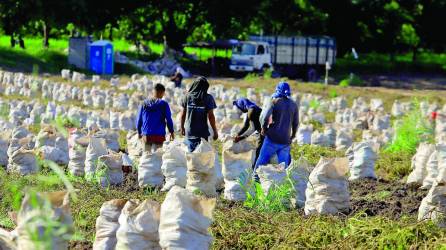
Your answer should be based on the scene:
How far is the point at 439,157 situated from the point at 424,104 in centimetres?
892

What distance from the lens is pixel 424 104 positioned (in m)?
18.1

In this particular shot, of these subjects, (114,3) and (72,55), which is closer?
(72,55)

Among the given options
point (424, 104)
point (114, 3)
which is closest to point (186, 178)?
point (424, 104)

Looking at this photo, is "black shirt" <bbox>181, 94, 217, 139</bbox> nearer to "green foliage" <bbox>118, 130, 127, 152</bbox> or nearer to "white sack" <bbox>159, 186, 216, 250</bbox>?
"green foliage" <bbox>118, 130, 127, 152</bbox>

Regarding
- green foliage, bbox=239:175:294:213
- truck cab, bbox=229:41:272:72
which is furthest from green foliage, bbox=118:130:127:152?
truck cab, bbox=229:41:272:72

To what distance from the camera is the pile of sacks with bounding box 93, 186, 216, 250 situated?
5523 mm

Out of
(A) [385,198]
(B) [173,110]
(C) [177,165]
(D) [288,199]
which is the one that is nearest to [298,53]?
(B) [173,110]

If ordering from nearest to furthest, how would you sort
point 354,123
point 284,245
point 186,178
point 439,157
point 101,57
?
point 284,245, point 186,178, point 439,157, point 354,123, point 101,57

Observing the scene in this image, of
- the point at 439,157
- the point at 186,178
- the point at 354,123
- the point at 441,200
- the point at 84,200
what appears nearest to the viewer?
the point at 441,200

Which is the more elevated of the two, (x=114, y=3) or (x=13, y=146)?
(x=114, y=3)

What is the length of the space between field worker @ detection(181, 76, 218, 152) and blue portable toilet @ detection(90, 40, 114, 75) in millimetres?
21372

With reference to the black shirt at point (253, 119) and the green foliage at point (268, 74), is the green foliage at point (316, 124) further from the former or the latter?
the green foliage at point (268, 74)

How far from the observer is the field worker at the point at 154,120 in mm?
9555

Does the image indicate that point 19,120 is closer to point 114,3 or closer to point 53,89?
point 53,89
